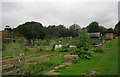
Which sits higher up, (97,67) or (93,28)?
(93,28)

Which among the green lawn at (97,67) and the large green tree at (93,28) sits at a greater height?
the large green tree at (93,28)

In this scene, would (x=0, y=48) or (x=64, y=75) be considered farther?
(x=0, y=48)

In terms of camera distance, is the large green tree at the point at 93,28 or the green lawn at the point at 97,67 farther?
the large green tree at the point at 93,28

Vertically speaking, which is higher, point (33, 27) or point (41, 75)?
point (33, 27)

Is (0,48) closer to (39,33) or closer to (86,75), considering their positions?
(86,75)

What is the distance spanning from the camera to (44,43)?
35.1 meters

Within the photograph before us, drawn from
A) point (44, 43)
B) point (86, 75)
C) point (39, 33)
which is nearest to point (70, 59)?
point (86, 75)

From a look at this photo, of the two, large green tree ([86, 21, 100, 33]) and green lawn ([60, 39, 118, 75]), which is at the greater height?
large green tree ([86, 21, 100, 33])

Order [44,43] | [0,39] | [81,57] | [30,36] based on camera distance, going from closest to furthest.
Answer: [81,57]
[0,39]
[44,43]
[30,36]

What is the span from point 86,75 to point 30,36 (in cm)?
4752

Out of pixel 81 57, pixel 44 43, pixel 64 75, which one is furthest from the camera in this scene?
pixel 44 43

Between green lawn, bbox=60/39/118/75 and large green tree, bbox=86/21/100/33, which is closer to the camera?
green lawn, bbox=60/39/118/75

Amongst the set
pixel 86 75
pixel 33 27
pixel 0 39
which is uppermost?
pixel 33 27

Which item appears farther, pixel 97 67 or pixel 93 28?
pixel 93 28
